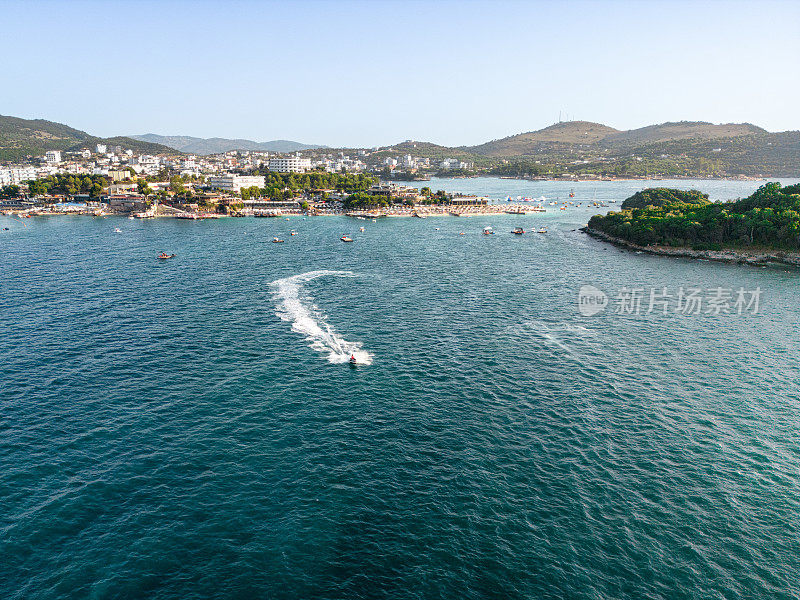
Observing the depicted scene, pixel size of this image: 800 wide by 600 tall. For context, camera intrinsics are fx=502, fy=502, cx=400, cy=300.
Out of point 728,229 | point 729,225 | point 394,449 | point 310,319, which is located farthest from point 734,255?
point 394,449

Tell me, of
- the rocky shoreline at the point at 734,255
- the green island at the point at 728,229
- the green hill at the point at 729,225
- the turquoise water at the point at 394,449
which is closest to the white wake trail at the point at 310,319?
the turquoise water at the point at 394,449

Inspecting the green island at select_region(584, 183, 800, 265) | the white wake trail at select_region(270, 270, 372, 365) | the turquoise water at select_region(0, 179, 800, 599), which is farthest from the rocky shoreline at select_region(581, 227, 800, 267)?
the white wake trail at select_region(270, 270, 372, 365)

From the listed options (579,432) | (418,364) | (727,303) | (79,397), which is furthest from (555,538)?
(727,303)

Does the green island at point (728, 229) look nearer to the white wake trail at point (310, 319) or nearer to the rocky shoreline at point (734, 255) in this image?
the rocky shoreline at point (734, 255)

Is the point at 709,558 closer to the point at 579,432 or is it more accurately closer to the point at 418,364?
the point at 579,432

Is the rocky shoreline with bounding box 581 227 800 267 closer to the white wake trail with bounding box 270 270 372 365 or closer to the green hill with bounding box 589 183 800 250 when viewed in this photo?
the green hill with bounding box 589 183 800 250
